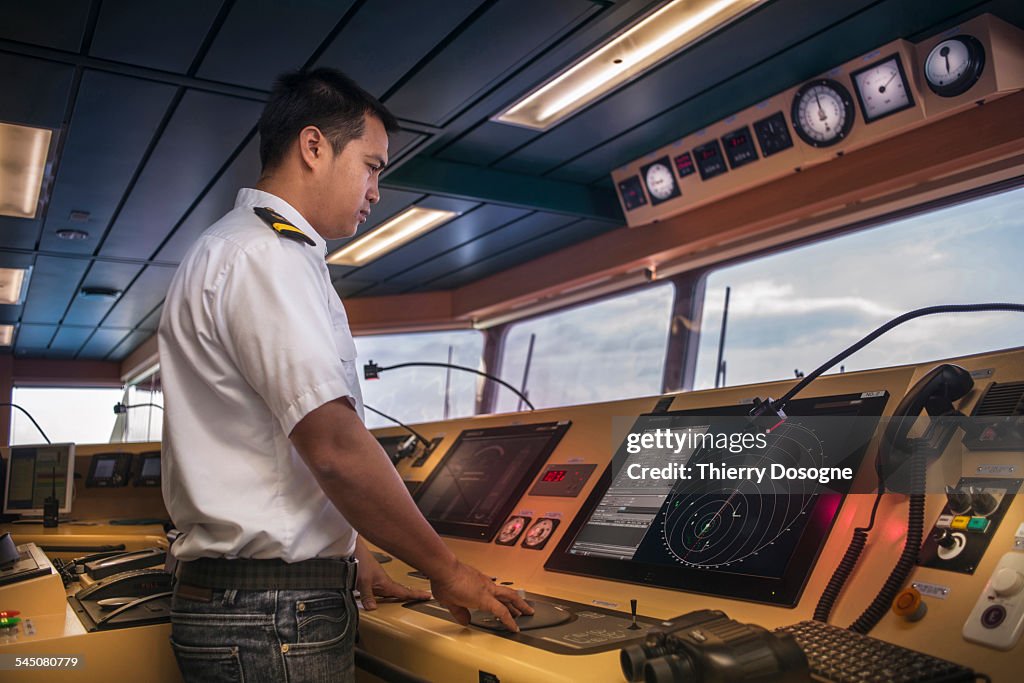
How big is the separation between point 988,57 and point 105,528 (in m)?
3.75

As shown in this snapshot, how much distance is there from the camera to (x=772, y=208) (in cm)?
430

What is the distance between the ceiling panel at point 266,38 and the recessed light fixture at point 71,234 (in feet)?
8.66

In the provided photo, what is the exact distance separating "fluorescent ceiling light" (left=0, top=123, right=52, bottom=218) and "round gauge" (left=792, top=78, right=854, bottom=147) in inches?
132

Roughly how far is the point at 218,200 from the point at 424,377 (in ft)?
11.0

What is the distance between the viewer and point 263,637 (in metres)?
1.20

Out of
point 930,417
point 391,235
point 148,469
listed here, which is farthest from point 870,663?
point 391,235

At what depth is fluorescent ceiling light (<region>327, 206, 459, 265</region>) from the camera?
520 cm

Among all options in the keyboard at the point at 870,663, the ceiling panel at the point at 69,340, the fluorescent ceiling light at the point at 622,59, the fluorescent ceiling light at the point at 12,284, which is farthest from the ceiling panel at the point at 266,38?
the ceiling panel at the point at 69,340

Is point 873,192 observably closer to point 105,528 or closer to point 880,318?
point 880,318

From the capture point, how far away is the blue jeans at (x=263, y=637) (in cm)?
120

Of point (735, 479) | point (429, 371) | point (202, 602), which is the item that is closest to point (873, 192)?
point (735, 479)

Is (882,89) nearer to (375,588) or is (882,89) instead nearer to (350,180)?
(350,180)

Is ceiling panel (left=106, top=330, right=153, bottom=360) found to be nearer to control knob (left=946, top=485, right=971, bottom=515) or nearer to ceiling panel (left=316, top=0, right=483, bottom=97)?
ceiling panel (left=316, top=0, right=483, bottom=97)

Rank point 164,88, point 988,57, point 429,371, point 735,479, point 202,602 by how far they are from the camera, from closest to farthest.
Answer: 1. point 202,602
2. point 735,479
3. point 988,57
4. point 164,88
5. point 429,371
